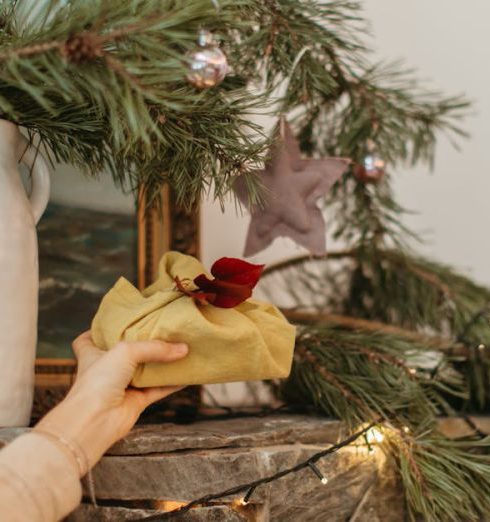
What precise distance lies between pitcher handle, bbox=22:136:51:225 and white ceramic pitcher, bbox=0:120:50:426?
13mm

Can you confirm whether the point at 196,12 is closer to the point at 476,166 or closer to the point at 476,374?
the point at 476,374

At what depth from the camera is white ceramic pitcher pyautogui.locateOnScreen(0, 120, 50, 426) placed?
18.9 inches

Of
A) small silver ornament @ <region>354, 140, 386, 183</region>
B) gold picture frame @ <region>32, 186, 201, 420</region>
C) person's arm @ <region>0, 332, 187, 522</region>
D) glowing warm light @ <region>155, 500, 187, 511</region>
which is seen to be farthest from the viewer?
small silver ornament @ <region>354, 140, 386, 183</region>

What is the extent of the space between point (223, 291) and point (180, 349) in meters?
0.05

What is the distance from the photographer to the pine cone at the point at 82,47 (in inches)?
15.9

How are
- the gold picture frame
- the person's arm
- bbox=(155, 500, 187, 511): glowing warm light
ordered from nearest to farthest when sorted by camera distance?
the person's arm < bbox=(155, 500, 187, 511): glowing warm light < the gold picture frame

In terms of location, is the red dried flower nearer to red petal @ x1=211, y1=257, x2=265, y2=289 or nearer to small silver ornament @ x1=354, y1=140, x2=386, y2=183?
red petal @ x1=211, y1=257, x2=265, y2=289

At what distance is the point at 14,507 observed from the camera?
0.39 metres

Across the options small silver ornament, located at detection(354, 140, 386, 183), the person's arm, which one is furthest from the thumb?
small silver ornament, located at detection(354, 140, 386, 183)

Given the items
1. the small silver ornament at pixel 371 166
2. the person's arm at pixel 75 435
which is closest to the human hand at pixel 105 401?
the person's arm at pixel 75 435

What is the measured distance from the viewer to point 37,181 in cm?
53

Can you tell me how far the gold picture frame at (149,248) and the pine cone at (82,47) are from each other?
20cm

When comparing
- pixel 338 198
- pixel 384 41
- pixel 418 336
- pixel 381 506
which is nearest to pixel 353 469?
pixel 381 506

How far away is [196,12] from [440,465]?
0.39 m
